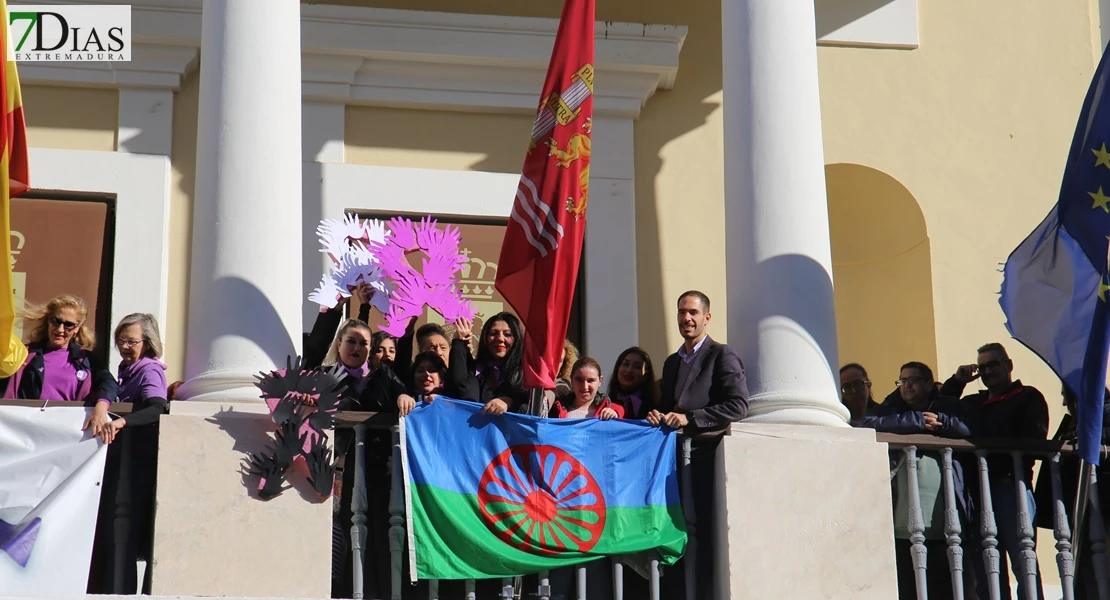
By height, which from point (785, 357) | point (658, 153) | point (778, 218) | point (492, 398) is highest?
point (658, 153)

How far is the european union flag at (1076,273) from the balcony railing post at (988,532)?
0.55m

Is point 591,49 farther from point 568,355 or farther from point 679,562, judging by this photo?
point 679,562

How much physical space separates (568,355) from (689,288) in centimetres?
281

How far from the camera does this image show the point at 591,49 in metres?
11.0

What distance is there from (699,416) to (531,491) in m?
0.96

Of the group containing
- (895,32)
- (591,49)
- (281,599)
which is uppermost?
(895,32)

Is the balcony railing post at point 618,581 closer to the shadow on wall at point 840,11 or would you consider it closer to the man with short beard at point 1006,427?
the man with short beard at point 1006,427

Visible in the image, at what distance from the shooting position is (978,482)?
35.1ft

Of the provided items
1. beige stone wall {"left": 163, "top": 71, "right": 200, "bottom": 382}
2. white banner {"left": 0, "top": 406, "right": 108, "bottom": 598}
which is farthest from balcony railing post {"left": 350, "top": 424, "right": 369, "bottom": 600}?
beige stone wall {"left": 163, "top": 71, "right": 200, "bottom": 382}

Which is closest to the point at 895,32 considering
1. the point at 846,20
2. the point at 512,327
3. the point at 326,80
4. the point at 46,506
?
the point at 846,20

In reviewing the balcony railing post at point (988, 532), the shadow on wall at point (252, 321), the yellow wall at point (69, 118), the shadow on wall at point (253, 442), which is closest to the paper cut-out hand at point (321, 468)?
the shadow on wall at point (253, 442)

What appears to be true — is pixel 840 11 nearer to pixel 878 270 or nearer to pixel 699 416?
pixel 878 270

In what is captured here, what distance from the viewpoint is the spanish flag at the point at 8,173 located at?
398 inches

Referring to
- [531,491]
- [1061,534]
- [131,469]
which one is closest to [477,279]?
[531,491]
